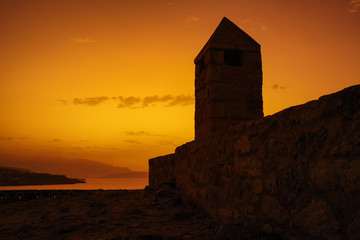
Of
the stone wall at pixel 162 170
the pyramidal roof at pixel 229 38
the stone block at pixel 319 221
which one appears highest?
the pyramidal roof at pixel 229 38

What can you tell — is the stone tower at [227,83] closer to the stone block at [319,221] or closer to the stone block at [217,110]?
the stone block at [217,110]

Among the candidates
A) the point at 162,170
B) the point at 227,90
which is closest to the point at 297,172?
the point at 227,90

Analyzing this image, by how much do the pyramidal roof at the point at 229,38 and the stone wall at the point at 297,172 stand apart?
2.13 m

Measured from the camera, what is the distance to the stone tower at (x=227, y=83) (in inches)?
211

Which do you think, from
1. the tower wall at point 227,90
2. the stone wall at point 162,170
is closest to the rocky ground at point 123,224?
the stone wall at point 162,170

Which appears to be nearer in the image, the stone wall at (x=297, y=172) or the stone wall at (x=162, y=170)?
the stone wall at (x=297, y=172)

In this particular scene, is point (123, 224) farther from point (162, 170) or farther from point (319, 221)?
point (162, 170)

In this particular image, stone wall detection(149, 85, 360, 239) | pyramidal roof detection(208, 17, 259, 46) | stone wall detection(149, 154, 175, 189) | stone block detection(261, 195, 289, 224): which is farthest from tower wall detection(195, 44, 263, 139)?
stone block detection(261, 195, 289, 224)

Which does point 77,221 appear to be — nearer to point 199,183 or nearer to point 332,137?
point 199,183

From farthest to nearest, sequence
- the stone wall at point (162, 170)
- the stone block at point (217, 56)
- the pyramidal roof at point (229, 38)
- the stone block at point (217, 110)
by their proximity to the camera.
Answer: the stone wall at point (162, 170)
the pyramidal roof at point (229, 38)
the stone block at point (217, 56)
the stone block at point (217, 110)

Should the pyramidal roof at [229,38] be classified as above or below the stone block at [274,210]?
above

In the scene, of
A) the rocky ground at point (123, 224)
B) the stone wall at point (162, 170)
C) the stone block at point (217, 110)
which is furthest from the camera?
the stone wall at point (162, 170)

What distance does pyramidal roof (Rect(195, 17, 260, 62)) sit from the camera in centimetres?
560

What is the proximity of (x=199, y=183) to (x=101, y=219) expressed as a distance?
1.62 metres
